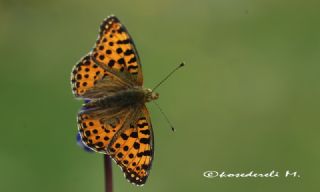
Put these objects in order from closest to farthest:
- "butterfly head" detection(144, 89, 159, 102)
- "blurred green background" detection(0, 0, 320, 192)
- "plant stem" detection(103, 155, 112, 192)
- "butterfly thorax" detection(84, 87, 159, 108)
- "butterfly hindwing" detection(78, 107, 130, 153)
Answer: "plant stem" detection(103, 155, 112, 192) → "butterfly hindwing" detection(78, 107, 130, 153) → "butterfly thorax" detection(84, 87, 159, 108) → "butterfly head" detection(144, 89, 159, 102) → "blurred green background" detection(0, 0, 320, 192)

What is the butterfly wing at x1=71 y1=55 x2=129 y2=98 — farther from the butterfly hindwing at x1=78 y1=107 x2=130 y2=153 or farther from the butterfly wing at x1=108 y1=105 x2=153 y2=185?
the butterfly wing at x1=108 y1=105 x2=153 y2=185

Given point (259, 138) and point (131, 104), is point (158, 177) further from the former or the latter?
point (131, 104)

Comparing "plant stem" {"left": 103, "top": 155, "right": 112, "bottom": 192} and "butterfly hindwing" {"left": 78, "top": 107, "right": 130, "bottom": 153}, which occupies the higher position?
"butterfly hindwing" {"left": 78, "top": 107, "right": 130, "bottom": 153}

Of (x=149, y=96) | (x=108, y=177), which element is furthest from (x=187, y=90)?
(x=108, y=177)

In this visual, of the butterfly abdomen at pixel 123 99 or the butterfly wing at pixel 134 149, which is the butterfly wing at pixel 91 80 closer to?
the butterfly abdomen at pixel 123 99

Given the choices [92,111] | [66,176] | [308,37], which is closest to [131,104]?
[92,111]

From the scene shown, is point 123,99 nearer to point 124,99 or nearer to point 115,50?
point 124,99

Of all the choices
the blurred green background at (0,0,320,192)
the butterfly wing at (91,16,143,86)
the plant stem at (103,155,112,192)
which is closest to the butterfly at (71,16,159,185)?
the butterfly wing at (91,16,143,86)
